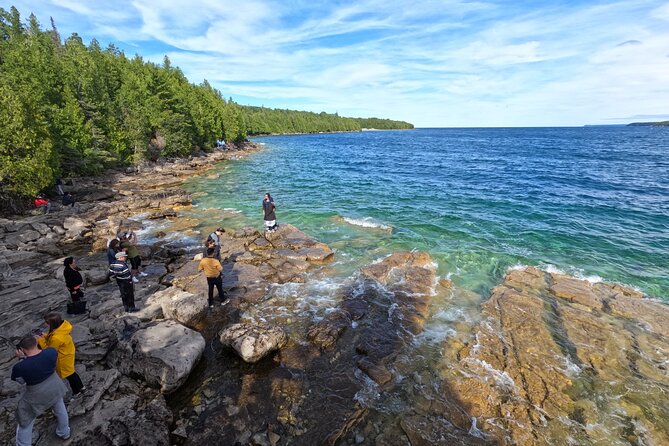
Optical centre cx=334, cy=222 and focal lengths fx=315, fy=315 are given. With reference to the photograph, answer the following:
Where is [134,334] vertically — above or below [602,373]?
above

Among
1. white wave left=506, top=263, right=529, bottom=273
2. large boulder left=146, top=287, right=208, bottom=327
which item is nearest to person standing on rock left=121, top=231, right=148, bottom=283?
large boulder left=146, top=287, right=208, bottom=327

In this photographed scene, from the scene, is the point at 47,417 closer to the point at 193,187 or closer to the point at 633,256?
the point at 633,256

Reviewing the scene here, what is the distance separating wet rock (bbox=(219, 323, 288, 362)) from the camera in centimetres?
952

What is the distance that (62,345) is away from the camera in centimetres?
732

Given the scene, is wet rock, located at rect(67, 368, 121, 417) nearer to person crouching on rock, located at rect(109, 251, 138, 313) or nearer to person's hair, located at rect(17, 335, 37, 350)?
person's hair, located at rect(17, 335, 37, 350)

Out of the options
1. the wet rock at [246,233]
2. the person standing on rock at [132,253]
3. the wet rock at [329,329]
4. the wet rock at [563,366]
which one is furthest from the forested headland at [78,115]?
the wet rock at [563,366]

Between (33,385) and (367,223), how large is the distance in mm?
20321

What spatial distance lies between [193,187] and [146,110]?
2293cm

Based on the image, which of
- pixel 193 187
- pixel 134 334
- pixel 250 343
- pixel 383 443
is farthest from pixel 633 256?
pixel 193 187

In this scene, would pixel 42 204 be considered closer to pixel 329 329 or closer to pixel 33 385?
pixel 33 385

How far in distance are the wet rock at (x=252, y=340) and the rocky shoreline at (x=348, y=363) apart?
44 mm

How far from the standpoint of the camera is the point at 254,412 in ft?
26.2

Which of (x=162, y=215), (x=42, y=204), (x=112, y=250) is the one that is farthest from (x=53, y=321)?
(x=42, y=204)

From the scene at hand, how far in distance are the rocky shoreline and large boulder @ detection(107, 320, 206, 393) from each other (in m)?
0.04
